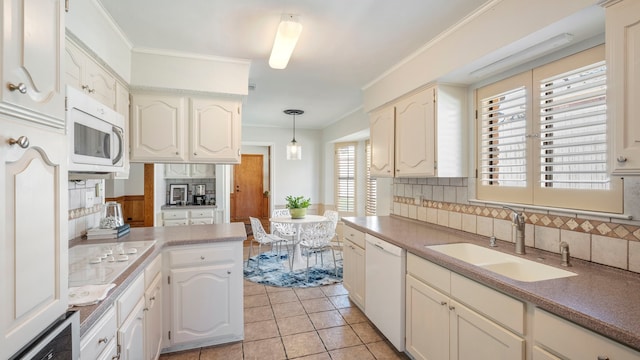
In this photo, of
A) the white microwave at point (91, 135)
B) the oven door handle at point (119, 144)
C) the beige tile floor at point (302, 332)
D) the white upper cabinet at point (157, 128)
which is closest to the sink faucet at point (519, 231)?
the beige tile floor at point (302, 332)

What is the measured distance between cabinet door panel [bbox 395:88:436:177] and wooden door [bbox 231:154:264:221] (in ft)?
13.7

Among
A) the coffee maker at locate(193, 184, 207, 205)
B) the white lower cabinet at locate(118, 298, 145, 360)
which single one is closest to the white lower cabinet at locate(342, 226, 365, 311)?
the white lower cabinet at locate(118, 298, 145, 360)

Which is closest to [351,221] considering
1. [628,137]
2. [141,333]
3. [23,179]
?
[141,333]

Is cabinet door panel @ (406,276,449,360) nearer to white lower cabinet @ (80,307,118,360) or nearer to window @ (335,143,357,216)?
white lower cabinet @ (80,307,118,360)

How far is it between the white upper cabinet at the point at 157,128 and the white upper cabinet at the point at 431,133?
1969 mm

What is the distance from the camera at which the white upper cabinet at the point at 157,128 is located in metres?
2.56

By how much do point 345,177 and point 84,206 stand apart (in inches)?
164

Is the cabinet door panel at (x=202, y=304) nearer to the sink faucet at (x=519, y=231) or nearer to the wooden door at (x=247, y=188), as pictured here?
the sink faucet at (x=519, y=231)

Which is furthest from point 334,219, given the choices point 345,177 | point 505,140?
point 505,140

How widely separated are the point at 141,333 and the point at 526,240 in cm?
238

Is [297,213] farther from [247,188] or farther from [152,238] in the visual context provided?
[247,188]

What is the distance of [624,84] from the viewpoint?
1184 millimetres

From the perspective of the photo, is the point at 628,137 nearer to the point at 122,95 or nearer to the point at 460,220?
the point at 460,220

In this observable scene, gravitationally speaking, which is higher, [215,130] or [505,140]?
[215,130]
